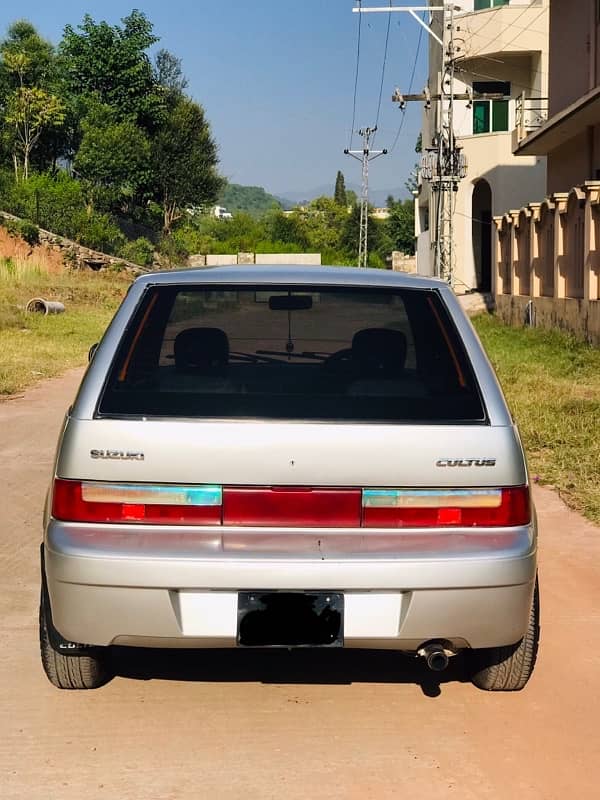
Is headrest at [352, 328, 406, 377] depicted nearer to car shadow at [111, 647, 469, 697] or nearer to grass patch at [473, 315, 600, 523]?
car shadow at [111, 647, 469, 697]

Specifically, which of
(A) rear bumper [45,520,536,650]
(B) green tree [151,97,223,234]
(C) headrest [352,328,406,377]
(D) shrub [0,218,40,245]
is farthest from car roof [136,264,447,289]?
(B) green tree [151,97,223,234]

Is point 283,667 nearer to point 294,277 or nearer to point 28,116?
point 294,277

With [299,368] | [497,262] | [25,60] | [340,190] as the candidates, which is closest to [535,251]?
[497,262]

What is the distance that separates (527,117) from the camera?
36000 mm

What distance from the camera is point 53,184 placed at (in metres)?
52.0

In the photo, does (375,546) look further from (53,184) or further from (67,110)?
(67,110)

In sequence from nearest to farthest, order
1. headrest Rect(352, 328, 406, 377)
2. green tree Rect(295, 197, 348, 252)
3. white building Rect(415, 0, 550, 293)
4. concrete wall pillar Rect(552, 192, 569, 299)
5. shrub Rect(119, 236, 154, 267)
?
headrest Rect(352, 328, 406, 377), concrete wall pillar Rect(552, 192, 569, 299), white building Rect(415, 0, 550, 293), shrub Rect(119, 236, 154, 267), green tree Rect(295, 197, 348, 252)

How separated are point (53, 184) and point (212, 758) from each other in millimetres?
50810

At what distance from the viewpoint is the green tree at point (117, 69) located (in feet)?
200

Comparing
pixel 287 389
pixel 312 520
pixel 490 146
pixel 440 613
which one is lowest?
pixel 440 613

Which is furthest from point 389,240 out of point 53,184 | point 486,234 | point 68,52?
point 486,234

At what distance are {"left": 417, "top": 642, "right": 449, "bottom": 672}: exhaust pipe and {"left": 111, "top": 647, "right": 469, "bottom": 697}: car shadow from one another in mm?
527

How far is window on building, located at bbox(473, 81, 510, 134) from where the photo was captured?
39.2 m

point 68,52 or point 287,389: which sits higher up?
point 68,52
